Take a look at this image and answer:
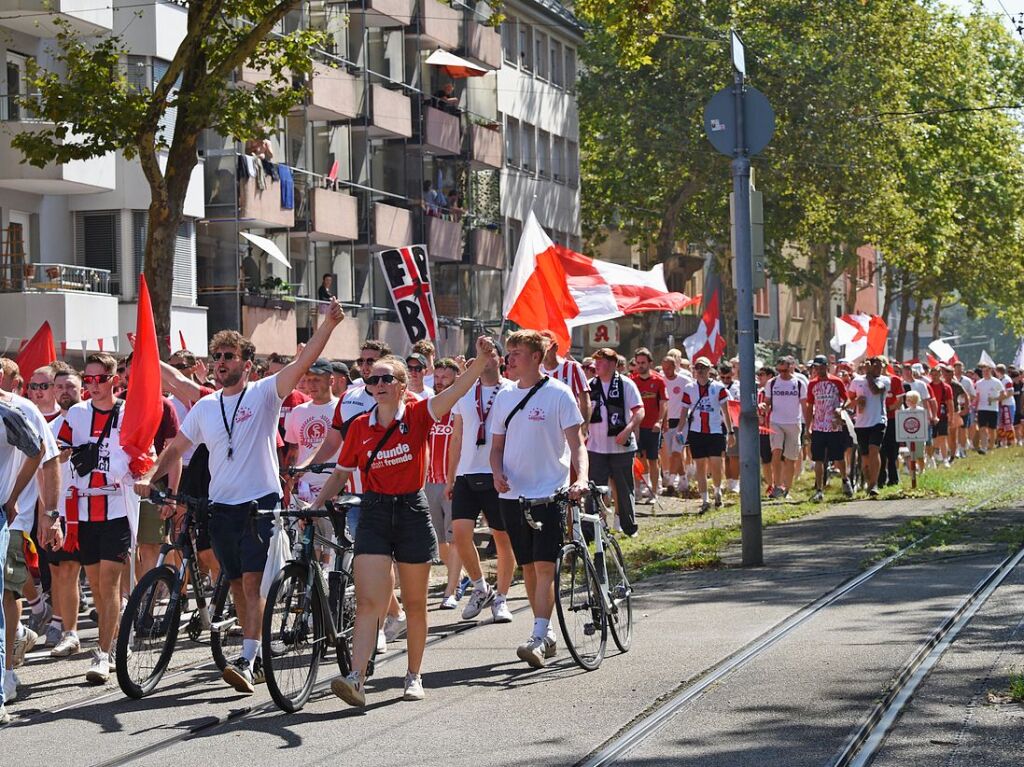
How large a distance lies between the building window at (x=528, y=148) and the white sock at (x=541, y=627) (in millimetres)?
52933

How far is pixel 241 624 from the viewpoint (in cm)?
1154

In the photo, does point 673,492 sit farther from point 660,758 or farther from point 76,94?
point 660,758

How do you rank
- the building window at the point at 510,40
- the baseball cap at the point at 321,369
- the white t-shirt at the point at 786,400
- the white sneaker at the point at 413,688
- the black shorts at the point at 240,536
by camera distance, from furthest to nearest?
the building window at the point at 510,40
the white t-shirt at the point at 786,400
the baseball cap at the point at 321,369
the black shorts at the point at 240,536
the white sneaker at the point at 413,688

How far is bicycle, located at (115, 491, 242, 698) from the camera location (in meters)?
11.1

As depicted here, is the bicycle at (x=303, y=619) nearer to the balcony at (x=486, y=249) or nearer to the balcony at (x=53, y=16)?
the balcony at (x=53, y=16)

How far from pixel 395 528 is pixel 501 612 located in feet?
12.0

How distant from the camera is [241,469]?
11430mm

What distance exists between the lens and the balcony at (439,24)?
5616cm

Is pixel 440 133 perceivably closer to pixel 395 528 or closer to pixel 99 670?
pixel 99 670

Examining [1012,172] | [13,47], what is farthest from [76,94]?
[1012,172]

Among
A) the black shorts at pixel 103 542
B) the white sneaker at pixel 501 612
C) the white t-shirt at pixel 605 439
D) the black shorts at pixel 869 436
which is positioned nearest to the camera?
the black shorts at pixel 103 542

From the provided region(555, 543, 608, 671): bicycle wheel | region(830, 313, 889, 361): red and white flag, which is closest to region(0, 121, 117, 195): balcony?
region(830, 313, 889, 361): red and white flag

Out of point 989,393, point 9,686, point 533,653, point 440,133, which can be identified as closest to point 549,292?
point 533,653

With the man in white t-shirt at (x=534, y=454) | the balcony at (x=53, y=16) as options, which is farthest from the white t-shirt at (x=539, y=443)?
the balcony at (x=53, y=16)
